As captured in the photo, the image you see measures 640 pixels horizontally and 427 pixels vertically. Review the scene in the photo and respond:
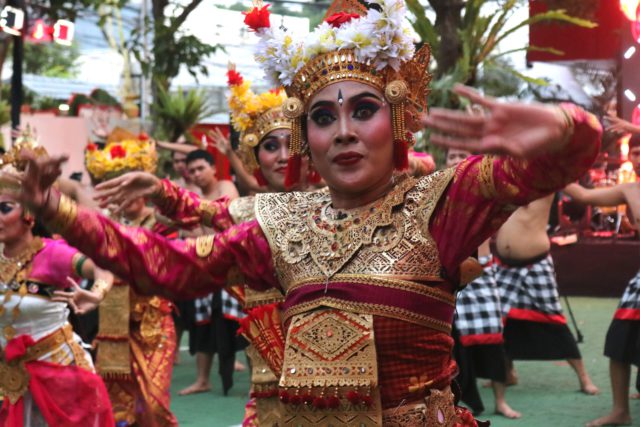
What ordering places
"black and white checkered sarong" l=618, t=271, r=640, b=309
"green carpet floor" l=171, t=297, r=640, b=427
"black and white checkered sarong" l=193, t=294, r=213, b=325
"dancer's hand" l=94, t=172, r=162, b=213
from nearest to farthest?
"dancer's hand" l=94, t=172, r=162, b=213
"black and white checkered sarong" l=618, t=271, r=640, b=309
"green carpet floor" l=171, t=297, r=640, b=427
"black and white checkered sarong" l=193, t=294, r=213, b=325

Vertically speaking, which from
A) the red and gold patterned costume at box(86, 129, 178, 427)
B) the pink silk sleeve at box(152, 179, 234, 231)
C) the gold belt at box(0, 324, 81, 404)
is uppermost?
the pink silk sleeve at box(152, 179, 234, 231)

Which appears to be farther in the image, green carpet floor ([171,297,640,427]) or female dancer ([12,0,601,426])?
green carpet floor ([171,297,640,427])

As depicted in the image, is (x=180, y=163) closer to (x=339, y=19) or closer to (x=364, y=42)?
(x=339, y=19)

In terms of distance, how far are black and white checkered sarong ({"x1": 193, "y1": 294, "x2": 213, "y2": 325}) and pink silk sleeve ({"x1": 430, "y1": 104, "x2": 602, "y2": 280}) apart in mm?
7024

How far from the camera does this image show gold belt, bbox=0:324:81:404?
5.90m

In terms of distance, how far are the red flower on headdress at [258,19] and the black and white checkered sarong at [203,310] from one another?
6.56 m

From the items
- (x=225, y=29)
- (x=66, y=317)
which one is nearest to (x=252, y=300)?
(x=66, y=317)

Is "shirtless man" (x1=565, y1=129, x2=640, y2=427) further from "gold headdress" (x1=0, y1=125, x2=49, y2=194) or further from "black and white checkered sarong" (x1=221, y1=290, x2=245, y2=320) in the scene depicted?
"gold headdress" (x1=0, y1=125, x2=49, y2=194)

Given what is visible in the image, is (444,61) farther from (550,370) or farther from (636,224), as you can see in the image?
(636,224)

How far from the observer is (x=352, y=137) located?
3.41 meters

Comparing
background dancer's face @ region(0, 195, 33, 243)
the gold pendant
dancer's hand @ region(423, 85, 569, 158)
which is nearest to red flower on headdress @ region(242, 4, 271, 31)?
dancer's hand @ region(423, 85, 569, 158)

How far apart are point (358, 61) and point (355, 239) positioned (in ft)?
1.90

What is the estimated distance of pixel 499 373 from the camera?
8.18m

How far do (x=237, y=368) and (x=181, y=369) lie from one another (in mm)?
582
